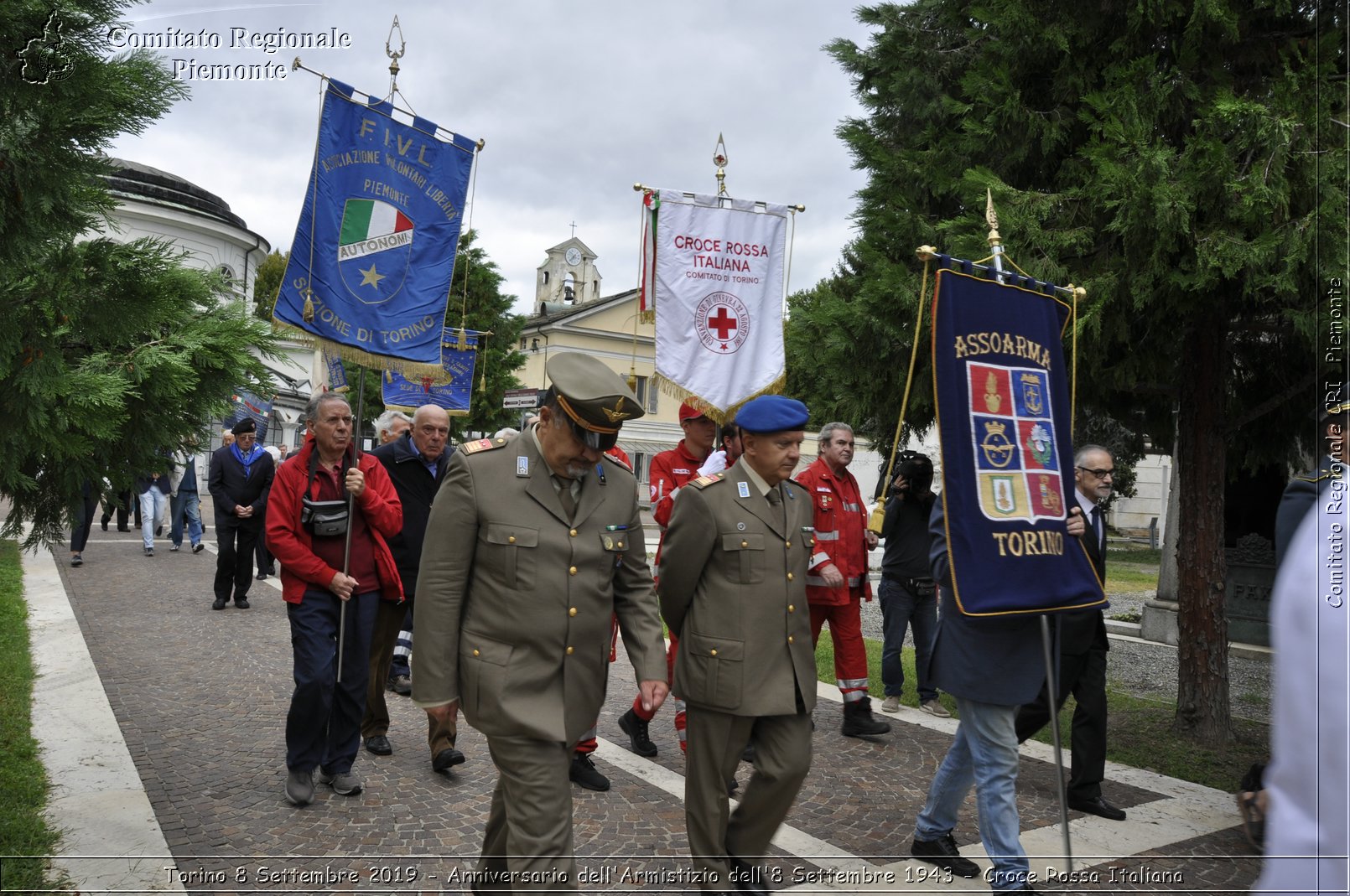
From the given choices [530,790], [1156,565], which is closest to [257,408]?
[530,790]

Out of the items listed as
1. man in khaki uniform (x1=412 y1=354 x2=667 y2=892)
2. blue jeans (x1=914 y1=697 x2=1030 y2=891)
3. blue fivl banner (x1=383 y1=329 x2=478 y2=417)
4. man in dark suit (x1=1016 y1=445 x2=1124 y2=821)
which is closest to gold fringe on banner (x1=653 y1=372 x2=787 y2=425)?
man in dark suit (x1=1016 y1=445 x2=1124 y2=821)

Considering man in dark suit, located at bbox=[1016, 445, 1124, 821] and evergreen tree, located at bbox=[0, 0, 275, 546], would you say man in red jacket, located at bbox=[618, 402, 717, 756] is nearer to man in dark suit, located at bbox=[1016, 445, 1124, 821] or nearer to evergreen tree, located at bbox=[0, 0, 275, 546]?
man in dark suit, located at bbox=[1016, 445, 1124, 821]

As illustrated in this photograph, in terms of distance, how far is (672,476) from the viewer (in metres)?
6.47

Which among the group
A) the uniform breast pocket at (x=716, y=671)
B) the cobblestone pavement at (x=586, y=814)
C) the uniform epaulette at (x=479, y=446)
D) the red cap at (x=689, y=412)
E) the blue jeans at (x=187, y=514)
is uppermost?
the red cap at (x=689, y=412)

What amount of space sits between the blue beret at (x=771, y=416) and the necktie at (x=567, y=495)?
874mm

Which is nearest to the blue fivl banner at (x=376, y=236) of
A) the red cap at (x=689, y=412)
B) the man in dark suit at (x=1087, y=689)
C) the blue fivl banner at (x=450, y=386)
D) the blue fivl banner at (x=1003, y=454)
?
the red cap at (x=689, y=412)

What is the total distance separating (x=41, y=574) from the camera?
12.0 metres

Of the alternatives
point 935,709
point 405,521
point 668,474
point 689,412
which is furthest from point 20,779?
point 935,709

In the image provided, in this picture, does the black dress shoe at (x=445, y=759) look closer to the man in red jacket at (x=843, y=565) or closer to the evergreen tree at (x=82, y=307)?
the evergreen tree at (x=82, y=307)

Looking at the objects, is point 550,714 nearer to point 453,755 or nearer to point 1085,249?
point 453,755

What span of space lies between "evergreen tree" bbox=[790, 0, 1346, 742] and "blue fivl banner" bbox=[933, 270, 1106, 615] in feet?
4.16

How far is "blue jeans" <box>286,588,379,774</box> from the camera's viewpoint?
4.91 metres

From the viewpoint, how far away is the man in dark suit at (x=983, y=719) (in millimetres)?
4027

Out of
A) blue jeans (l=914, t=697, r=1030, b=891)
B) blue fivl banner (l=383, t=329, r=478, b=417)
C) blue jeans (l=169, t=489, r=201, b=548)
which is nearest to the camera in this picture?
blue jeans (l=914, t=697, r=1030, b=891)
